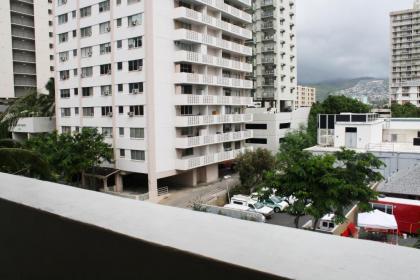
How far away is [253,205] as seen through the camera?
17547 millimetres

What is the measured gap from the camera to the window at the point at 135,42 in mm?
20484

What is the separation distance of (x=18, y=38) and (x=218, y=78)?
2609 centimetres

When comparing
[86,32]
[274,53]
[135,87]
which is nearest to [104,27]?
[86,32]

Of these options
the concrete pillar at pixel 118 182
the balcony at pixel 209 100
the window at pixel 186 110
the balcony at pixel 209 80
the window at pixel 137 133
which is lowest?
the concrete pillar at pixel 118 182

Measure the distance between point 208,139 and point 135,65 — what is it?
6.01m

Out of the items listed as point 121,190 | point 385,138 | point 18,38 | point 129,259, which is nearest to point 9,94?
point 18,38

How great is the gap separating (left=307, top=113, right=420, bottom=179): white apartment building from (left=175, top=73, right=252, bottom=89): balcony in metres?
6.56

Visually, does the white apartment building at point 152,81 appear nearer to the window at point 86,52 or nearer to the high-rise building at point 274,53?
the window at point 86,52

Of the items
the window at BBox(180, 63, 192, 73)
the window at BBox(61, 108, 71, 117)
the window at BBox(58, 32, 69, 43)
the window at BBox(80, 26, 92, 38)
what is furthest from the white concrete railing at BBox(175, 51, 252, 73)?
the window at BBox(61, 108, 71, 117)

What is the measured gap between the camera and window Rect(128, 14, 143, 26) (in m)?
20.3

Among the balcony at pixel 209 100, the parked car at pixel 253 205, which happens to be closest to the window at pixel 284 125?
the balcony at pixel 209 100

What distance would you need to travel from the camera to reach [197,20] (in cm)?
2217

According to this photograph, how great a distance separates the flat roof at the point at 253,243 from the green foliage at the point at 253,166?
798 inches

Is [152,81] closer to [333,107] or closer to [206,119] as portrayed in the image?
[206,119]
